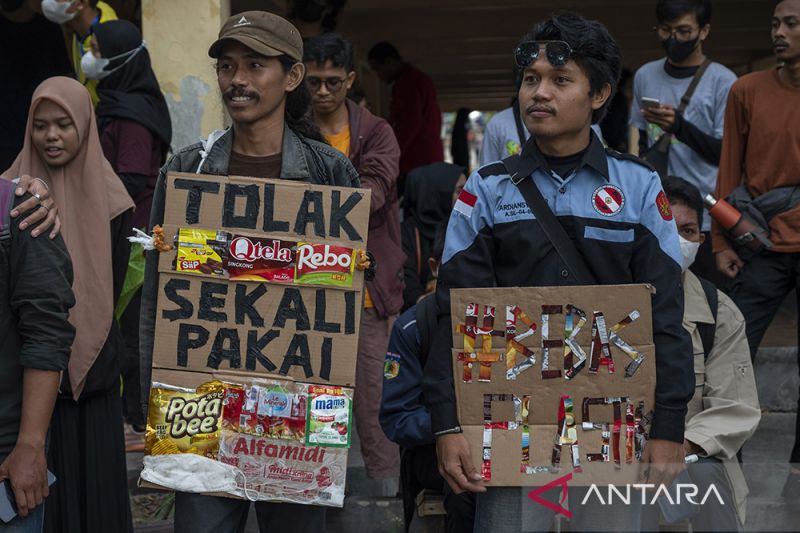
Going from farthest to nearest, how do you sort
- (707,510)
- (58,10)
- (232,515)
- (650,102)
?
(58,10) < (650,102) < (232,515) < (707,510)

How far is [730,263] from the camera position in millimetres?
5418

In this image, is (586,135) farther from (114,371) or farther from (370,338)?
(370,338)

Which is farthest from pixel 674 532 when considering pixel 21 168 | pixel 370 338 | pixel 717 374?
pixel 370 338

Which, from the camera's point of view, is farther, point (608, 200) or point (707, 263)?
point (707, 263)

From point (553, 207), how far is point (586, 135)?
0.25m

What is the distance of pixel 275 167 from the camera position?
3.60 m

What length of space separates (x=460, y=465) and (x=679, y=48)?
3604 millimetres

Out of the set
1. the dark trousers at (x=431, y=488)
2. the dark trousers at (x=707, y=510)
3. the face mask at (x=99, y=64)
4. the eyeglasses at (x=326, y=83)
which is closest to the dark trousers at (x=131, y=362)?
the face mask at (x=99, y=64)

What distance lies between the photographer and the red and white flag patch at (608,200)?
3.17 meters

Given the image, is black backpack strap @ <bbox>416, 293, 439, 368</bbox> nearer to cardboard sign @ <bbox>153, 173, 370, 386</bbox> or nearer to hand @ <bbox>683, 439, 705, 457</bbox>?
cardboard sign @ <bbox>153, 173, 370, 386</bbox>

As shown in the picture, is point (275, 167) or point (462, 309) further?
point (275, 167)

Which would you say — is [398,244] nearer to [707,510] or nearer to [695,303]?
[695,303]

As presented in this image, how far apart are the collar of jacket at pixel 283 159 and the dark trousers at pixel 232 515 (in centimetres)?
96

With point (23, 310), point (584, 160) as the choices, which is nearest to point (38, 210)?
point (23, 310)
